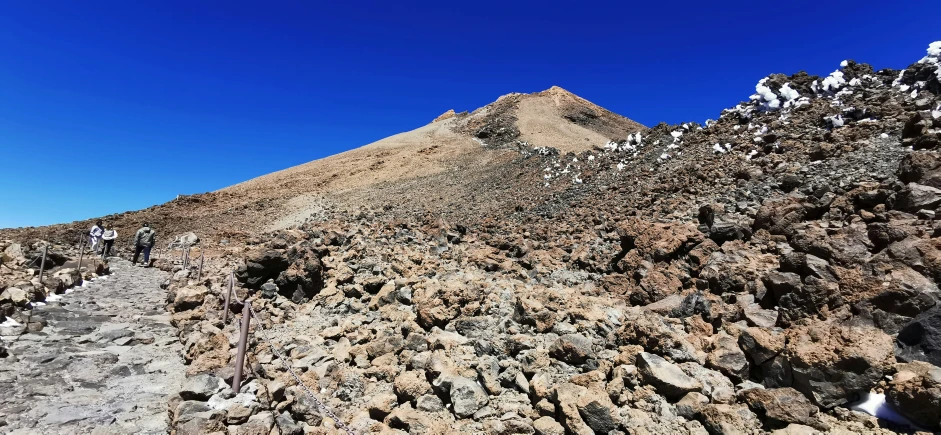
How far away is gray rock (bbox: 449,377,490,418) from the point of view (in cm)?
441

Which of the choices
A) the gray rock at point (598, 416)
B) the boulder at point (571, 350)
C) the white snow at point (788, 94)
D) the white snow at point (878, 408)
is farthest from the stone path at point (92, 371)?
the white snow at point (788, 94)

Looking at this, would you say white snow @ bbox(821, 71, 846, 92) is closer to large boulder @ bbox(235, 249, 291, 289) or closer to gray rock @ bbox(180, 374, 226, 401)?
large boulder @ bbox(235, 249, 291, 289)

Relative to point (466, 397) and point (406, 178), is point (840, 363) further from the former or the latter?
point (406, 178)

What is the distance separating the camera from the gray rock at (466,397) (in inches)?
173

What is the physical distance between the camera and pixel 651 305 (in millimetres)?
6609

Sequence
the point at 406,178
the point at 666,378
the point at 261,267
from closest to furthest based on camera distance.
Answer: the point at 666,378 → the point at 261,267 → the point at 406,178

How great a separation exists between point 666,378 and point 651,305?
95.7 inches

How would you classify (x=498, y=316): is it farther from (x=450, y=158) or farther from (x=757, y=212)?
(x=450, y=158)

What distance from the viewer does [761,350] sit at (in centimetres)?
462

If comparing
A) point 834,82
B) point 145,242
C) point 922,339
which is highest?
point 834,82

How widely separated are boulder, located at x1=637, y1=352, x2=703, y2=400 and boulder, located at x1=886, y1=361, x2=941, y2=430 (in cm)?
142

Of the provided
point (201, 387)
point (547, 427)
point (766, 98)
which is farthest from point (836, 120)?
point (201, 387)

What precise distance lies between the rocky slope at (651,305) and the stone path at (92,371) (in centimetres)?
41

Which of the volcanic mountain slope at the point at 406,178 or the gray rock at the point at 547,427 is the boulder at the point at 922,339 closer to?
the gray rock at the point at 547,427
